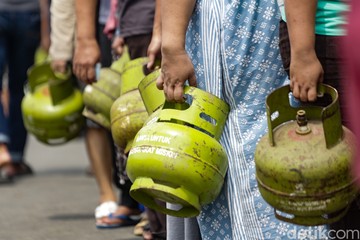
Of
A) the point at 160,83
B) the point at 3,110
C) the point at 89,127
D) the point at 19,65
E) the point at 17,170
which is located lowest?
the point at 17,170

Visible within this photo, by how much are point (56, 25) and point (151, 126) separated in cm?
259

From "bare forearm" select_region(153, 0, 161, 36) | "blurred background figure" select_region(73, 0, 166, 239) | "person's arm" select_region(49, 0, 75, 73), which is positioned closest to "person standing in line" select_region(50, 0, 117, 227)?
"person's arm" select_region(49, 0, 75, 73)

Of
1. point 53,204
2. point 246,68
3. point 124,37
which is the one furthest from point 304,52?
point 53,204

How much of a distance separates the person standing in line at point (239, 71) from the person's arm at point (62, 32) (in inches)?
90.8

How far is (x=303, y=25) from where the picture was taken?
12.5 feet

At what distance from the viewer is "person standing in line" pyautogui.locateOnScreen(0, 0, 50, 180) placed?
29.4 feet

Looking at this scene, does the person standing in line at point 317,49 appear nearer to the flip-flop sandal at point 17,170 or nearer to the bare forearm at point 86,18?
the bare forearm at point 86,18

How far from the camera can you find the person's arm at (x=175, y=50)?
4.14 metres

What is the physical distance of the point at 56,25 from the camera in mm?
6484

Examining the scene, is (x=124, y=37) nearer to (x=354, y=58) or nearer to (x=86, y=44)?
(x=86, y=44)

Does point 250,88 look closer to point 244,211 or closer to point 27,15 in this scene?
point 244,211

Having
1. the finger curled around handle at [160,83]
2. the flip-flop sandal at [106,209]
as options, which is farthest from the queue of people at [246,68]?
the flip-flop sandal at [106,209]

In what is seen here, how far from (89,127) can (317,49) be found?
313cm

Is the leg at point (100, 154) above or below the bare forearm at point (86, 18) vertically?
below
